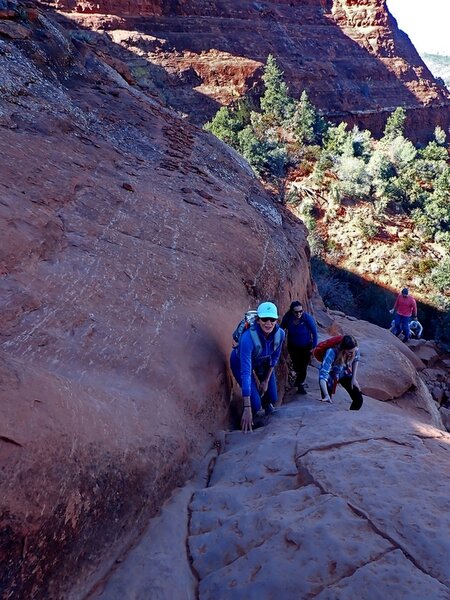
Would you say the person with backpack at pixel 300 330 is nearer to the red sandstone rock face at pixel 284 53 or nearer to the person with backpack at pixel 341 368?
the person with backpack at pixel 341 368

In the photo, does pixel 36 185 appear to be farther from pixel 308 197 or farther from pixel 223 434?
pixel 308 197

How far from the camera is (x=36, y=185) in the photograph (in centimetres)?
427

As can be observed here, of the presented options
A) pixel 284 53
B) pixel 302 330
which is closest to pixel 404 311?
pixel 302 330

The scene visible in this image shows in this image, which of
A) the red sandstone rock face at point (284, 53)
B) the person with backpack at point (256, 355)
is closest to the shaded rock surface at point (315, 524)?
the person with backpack at point (256, 355)

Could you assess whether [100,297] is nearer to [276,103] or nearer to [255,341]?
[255,341]

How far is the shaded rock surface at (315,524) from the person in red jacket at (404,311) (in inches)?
292

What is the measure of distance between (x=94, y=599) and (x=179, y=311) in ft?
7.37

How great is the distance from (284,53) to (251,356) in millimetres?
37985

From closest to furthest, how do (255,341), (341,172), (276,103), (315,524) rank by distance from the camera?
1. (315,524)
2. (255,341)
3. (341,172)
4. (276,103)

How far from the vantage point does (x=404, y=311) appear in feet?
35.1

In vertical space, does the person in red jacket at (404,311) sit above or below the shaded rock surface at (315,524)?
below

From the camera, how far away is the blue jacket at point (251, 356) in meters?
3.82

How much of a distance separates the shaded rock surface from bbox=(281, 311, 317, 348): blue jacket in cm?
139

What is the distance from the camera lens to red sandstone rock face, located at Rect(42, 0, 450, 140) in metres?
31.5
